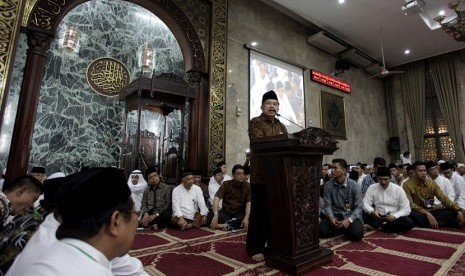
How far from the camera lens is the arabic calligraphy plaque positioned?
5.70m

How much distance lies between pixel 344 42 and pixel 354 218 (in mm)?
6368

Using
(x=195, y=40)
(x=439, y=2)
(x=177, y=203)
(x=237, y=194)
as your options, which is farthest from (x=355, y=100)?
(x=177, y=203)

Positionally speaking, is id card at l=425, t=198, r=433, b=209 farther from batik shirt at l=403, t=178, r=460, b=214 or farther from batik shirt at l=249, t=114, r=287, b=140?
batik shirt at l=249, t=114, r=287, b=140

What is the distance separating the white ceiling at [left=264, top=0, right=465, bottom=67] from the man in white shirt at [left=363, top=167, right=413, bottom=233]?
459 cm

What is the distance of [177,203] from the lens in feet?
11.5

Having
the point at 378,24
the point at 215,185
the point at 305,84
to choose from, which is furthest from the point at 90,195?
the point at 378,24

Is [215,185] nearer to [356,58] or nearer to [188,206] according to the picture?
[188,206]

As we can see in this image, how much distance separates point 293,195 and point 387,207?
2044mm

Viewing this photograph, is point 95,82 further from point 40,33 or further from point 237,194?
point 237,194

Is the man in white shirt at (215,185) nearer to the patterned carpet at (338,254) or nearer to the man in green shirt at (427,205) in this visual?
the patterned carpet at (338,254)

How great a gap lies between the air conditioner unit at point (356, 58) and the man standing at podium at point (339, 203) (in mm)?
6029

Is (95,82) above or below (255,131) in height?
above

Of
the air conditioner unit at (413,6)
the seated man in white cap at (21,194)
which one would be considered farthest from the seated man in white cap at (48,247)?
the air conditioner unit at (413,6)

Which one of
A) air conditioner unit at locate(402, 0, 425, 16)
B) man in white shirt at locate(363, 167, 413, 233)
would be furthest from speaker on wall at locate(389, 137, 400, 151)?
man in white shirt at locate(363, 167, 413, 233)
